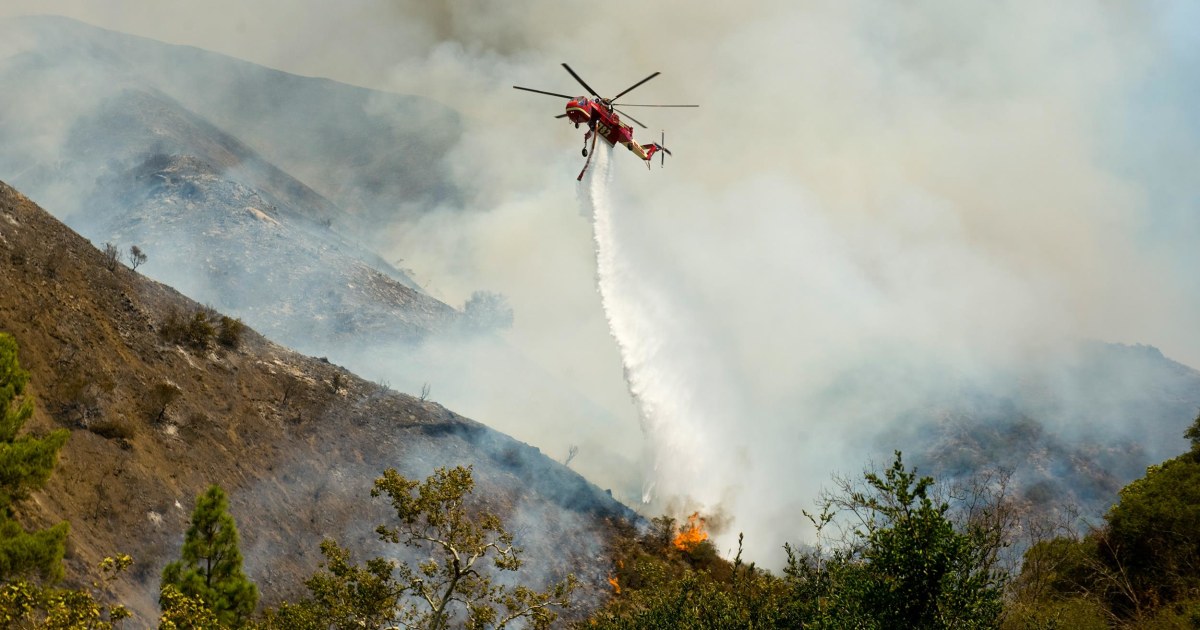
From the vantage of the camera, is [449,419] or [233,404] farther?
[449,419]

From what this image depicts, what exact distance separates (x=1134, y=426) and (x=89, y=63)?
206 m

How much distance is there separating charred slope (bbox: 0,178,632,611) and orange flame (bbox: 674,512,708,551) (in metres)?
6.27

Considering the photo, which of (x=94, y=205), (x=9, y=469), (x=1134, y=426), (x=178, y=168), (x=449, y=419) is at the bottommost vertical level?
(x=9, y=469)

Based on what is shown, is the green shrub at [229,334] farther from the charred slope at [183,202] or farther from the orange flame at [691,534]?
the orange flame at [691,534]

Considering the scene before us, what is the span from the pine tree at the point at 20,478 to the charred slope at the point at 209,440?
9.79 meters

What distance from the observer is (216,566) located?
102 feet

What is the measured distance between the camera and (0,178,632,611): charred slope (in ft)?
139

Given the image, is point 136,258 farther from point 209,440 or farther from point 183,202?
point 209,440

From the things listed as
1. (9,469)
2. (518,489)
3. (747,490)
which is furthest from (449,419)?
(9,469)

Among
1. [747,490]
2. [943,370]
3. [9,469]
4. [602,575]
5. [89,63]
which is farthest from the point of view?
[943,370]

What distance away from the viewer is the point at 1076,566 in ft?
138

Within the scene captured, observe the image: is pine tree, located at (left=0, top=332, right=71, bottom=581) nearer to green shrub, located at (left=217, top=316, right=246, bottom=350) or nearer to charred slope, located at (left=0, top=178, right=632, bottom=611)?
charred slope, located at (left=0, top=178, right=632, bottom=611)

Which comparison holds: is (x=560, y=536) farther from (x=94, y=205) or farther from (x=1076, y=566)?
(x=94, y=205)

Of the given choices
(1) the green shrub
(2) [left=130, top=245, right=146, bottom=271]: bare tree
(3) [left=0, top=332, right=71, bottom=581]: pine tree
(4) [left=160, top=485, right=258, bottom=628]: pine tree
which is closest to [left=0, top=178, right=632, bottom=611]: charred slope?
(1) the green shrub
